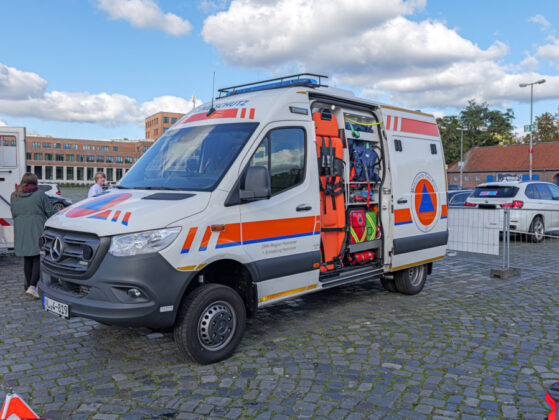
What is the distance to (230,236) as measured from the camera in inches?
185

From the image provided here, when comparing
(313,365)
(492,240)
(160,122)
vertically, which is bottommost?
(313,365)

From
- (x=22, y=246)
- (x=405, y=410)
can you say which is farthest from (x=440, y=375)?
(x=22, y=246)

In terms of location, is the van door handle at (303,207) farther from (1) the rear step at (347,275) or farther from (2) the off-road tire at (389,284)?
(2) the off-road tire at (389,284)

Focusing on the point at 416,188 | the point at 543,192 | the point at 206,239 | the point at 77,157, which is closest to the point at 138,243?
the point at 206,239

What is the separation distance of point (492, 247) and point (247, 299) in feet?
20.8

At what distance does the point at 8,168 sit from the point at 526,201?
13373 millimetres

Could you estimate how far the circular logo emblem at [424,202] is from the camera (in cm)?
738

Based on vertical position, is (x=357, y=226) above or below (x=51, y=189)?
below

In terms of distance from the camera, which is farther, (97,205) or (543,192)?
(543,192)

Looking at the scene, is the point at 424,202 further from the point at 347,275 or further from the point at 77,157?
the point at 77,157

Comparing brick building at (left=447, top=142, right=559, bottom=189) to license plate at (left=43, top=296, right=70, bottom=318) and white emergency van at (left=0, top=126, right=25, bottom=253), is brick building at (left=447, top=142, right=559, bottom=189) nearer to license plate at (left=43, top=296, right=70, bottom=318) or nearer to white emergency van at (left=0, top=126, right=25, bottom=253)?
A: white emergency van at (left=0, top=126, right=25, bottom=253)

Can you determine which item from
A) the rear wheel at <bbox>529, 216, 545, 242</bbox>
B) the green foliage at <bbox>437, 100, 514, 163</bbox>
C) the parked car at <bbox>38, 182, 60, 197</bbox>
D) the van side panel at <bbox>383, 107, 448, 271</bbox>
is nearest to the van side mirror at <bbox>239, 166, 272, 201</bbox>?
the van side panel at <bbox>383, 107, 448, 271</bbox>

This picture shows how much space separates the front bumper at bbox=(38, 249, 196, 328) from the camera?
13.5 feet

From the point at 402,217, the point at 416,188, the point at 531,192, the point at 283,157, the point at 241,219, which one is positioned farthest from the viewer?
the point at 531,192
